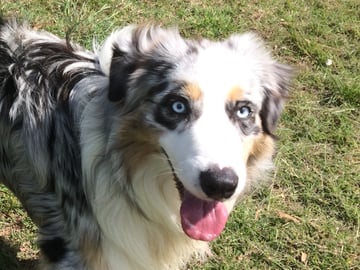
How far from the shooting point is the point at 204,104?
2.72 meters

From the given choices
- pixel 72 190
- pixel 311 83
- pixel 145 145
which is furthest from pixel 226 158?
pixel 311 83

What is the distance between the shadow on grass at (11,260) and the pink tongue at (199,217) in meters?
1.48

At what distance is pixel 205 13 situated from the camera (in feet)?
18.8

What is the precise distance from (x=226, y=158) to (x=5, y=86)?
1.24 meters

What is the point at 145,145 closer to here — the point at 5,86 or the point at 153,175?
the point at 153,175

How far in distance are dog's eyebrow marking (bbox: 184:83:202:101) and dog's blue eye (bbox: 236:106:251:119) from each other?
20cm

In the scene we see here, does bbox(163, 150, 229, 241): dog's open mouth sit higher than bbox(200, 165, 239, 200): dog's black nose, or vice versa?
bbox(200, 165, 239, 200): dog's black nose

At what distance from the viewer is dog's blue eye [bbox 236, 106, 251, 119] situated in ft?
9.22

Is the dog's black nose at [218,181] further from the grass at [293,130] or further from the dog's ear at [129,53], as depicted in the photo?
the grass at [293,130]

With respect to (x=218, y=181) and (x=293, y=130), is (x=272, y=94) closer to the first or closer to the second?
(x=218, y=181)

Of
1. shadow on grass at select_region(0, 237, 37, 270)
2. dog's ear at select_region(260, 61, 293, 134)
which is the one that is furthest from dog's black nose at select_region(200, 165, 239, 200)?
shadow on grass at select_region(0, 237, 37, 270)

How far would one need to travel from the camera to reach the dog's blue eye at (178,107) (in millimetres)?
2734

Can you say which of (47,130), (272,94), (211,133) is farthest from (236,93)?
(47,130)

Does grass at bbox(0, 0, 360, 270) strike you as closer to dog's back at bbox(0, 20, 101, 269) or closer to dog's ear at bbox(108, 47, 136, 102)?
dog's back at bbox(0, 20, 101, 269)
